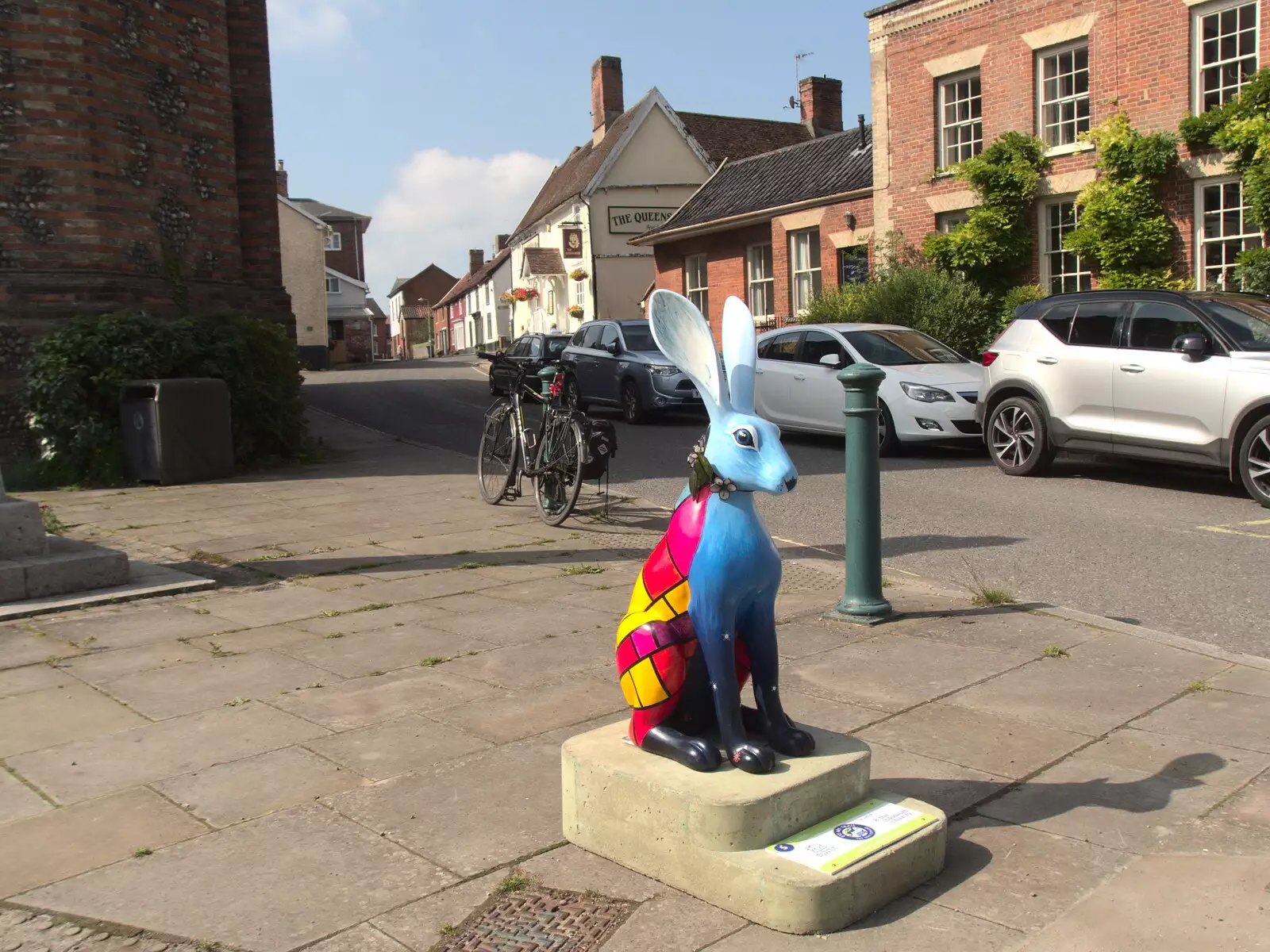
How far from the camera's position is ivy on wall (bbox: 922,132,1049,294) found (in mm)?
19094

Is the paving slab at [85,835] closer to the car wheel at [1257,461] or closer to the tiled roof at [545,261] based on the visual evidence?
the car wheel at [1257,461]

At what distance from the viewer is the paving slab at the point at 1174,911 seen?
9.45 feet

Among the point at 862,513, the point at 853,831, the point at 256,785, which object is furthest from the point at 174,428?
the point at 853,831

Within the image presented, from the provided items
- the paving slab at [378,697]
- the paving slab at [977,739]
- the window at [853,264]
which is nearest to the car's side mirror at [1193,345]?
the paving slab at [977,739]

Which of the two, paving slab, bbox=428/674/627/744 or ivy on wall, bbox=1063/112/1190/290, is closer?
paving slab, bbox=428/674/627/744

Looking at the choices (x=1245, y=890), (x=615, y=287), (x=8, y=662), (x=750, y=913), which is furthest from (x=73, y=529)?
(x=615, y=287)

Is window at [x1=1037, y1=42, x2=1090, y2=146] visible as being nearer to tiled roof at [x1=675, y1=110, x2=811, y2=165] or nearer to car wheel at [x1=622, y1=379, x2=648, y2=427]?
car wheel at [x1=622, y1=379, x2=648, y2=427]

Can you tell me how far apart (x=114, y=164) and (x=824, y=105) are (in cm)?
2974

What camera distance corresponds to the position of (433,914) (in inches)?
121

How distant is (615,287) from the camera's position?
38906 millimetres

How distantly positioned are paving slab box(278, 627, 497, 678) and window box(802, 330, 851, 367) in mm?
9575

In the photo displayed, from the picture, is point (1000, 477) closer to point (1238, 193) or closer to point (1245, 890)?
point (1238, 193)

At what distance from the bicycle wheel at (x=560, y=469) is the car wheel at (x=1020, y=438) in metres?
5.03

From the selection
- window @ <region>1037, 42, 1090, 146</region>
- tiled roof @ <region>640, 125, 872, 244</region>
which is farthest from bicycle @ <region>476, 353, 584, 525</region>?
tiled roof @ <region>640, 125, 872, 244</region>
